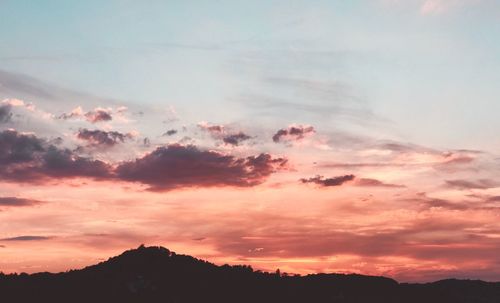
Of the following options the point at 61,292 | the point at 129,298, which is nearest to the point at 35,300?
the point at 61,292

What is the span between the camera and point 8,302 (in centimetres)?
19912

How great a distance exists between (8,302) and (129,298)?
120ft

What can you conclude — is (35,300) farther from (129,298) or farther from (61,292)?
(129,298)

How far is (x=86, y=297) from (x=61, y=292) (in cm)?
948

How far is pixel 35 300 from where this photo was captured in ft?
648

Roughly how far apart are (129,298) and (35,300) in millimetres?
27953

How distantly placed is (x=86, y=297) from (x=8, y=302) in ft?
81.4

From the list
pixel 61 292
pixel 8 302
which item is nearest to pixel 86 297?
pixel 61 292

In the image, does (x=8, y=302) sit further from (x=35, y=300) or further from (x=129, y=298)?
(x=129, y=298)

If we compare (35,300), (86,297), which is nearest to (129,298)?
(86,297)

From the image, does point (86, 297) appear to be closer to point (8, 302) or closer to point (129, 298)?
point (129, 298)

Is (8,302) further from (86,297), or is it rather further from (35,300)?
(86,297)

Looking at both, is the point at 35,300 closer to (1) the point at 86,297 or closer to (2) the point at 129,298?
(1) the point at 86,297

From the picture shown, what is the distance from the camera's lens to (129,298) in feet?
654
